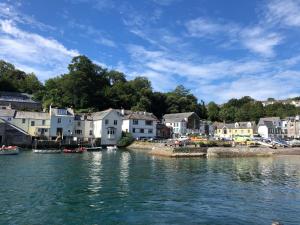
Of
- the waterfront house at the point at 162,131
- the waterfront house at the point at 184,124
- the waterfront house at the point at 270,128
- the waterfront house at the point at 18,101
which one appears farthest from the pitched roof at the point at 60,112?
the waterfront house at the point at 270,128

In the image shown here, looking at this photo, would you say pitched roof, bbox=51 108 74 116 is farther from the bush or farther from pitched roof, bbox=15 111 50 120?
the bush

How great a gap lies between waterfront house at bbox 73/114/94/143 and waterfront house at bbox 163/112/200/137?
30.8 metres

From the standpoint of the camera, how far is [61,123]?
89.5 metres

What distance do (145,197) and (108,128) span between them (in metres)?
65.9

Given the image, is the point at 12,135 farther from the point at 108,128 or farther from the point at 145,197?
the point at 145,197

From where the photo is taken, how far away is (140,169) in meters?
44.7

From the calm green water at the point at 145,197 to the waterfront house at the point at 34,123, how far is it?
45.4 m

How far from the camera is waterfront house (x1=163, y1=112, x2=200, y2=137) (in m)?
117

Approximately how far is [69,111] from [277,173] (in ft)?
201

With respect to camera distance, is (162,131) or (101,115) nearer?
(101,115)

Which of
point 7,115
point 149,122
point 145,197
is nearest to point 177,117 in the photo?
point 149,122

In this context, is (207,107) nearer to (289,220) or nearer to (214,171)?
(214,171)

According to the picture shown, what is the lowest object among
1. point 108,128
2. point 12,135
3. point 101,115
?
point 12,135

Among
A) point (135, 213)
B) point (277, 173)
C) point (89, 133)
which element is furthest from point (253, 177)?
point (89, 133)
